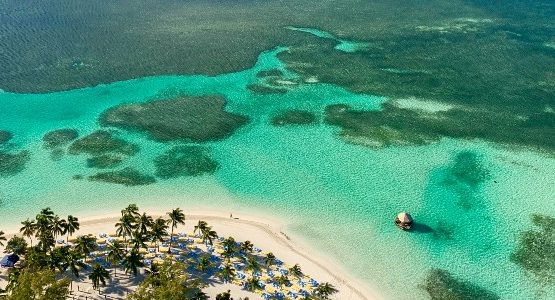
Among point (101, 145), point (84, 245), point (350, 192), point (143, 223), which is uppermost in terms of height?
point (101, 145)

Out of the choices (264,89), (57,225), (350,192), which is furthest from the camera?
(264,89)

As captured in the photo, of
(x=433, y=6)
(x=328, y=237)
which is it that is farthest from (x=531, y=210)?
(x=433, y=6)

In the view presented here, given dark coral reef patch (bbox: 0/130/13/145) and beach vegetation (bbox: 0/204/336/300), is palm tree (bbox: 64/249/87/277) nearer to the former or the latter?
beach vegetation (bbox: 0/204/336/300)

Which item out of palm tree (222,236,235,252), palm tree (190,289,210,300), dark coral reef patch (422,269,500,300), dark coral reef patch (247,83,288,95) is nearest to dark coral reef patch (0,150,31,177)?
palm tree (222,236,235,252)

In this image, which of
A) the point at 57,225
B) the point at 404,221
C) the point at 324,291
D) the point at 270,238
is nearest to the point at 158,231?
the point at 57,225

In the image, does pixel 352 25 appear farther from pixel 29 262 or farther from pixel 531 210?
pixel 29 262

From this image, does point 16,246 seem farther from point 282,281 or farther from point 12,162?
point 282,281

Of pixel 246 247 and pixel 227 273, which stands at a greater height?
pixel 246 247
